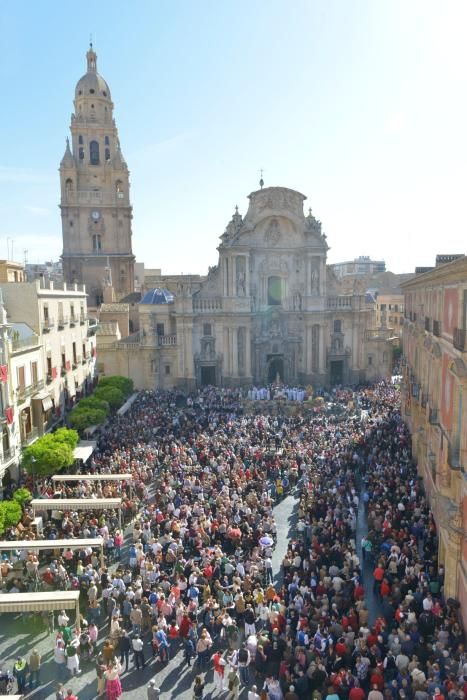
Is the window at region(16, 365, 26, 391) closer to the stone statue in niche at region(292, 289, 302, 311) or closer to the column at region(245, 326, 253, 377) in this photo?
the column at region(245, 326, 253, 377)

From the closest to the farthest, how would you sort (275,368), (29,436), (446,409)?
1. (446,409)
2. (29,436)
3. (275,368)

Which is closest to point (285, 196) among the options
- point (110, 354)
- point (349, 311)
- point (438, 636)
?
point (349, 311)

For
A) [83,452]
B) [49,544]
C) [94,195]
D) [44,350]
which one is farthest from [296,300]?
[49,544]

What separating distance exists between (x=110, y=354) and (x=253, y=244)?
15820 mm

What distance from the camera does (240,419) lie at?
35.3m

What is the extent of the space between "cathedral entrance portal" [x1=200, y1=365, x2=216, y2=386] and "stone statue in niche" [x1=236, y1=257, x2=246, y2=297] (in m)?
7.04

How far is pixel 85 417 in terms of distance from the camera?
31.6 m

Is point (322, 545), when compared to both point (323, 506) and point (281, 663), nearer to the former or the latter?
point (323, 506)

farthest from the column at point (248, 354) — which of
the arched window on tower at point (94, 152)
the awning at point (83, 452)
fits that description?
the arched window on tower at point (94, 152)

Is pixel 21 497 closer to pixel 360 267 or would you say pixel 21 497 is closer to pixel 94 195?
pixel 94 195

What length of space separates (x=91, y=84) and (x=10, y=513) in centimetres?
5648

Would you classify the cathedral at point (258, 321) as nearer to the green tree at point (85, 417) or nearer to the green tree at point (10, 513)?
the green tree at point (85, 417)

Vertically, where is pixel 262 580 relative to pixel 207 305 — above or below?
below

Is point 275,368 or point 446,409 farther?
point 275,368
